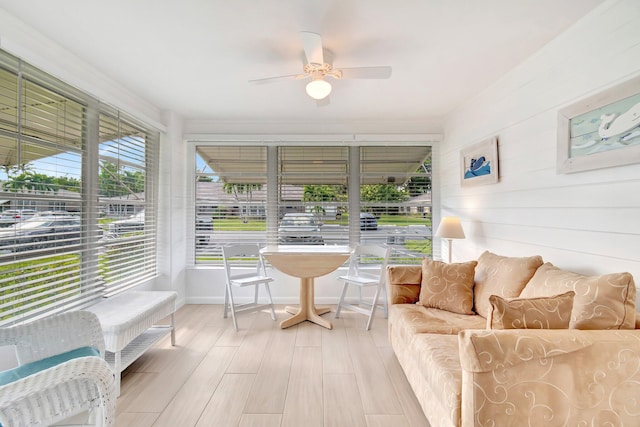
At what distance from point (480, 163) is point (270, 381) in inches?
99.4

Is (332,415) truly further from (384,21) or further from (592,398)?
(384,21)

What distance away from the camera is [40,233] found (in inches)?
77.5

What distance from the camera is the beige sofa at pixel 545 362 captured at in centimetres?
112

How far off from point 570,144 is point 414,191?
6.46 ft

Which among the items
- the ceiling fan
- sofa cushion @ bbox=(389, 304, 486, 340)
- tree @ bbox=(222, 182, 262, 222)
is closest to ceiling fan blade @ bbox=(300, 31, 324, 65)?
the ceiling fan

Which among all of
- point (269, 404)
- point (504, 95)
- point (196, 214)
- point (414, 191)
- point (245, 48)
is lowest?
point (269, 404)

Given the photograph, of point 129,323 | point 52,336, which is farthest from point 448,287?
point 52,336

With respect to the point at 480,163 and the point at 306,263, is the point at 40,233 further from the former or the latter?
the point at 480,163

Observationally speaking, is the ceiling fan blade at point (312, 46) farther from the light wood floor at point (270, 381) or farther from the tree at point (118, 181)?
the light wood floor at point (270, 381)

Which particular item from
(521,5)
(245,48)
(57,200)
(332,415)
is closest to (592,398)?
(332,415)

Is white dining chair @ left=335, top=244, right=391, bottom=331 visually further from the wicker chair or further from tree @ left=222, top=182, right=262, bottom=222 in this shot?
the wicker chair

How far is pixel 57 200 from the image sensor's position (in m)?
2.09

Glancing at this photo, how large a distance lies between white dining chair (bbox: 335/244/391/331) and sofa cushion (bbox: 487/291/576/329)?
1.68 meters

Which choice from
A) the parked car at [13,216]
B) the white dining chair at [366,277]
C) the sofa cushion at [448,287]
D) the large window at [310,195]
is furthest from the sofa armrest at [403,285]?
the parked car at [13,216]
